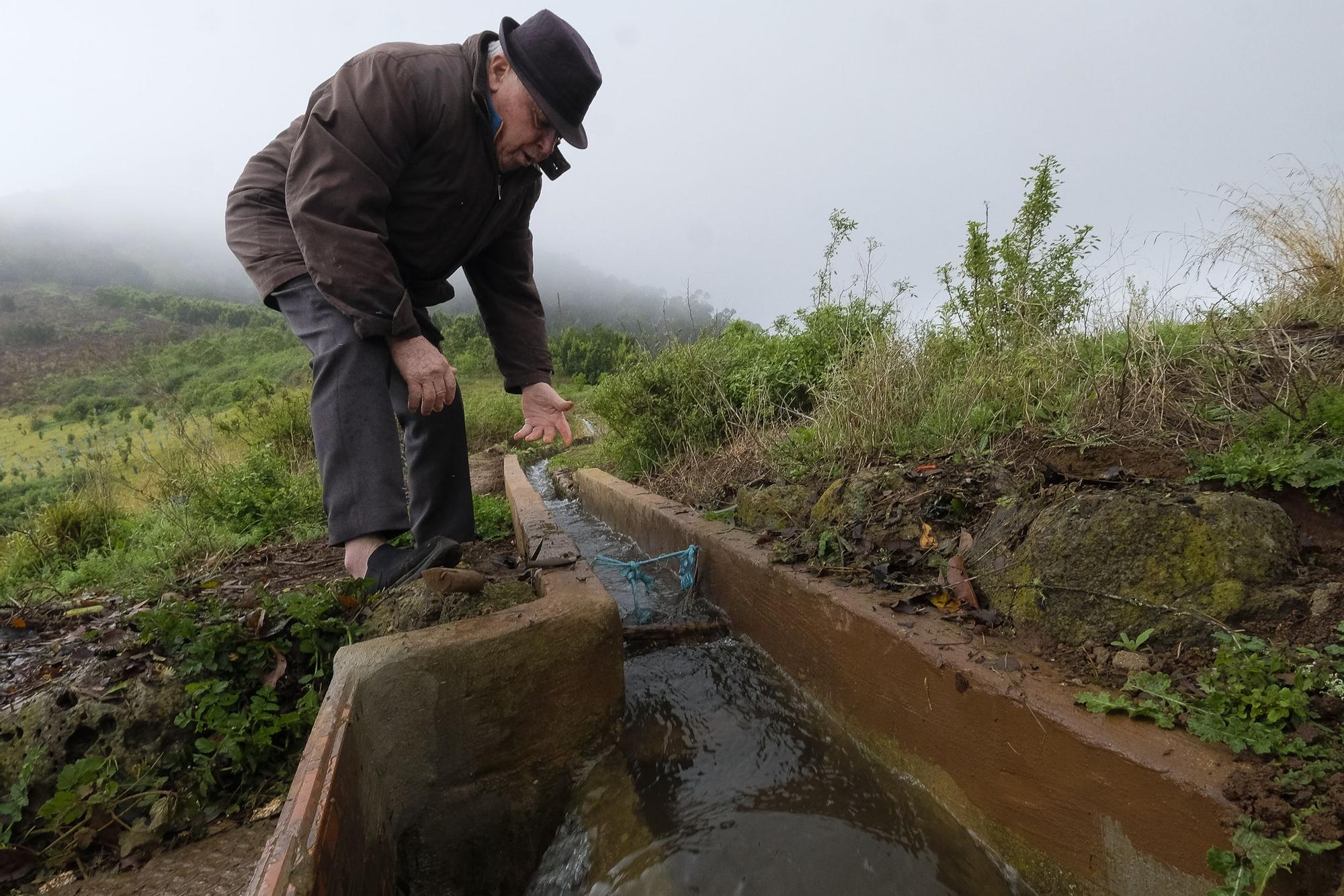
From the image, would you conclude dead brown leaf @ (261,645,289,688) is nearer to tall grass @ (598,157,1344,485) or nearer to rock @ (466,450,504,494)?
tall grass @ (598,157,1344,485)

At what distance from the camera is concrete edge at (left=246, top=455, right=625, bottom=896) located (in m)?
0.94

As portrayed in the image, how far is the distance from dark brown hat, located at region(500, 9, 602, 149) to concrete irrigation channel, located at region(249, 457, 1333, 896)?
1.47 metres

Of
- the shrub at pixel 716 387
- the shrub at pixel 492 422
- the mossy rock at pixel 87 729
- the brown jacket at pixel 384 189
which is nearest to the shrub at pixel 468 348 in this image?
the shrub at pixel 492 422

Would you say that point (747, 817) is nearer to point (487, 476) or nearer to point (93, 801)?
point (93, 801)

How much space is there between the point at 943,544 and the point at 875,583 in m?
0.27

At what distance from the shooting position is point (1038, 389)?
2.49 metres

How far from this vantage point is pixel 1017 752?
1185 millimetres

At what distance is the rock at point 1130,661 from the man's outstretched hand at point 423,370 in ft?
5.68

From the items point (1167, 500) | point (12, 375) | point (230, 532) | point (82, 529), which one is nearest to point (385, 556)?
point (1167, 500)

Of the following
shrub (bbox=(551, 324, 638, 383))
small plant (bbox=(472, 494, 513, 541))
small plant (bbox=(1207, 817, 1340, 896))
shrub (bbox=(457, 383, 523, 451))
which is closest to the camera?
small plant (bbox=(1207, 817, 1340, 896))

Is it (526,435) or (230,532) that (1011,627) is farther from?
(230,532)

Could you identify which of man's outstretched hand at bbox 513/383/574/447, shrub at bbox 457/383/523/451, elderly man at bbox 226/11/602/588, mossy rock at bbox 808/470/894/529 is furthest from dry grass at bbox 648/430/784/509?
shrub at bbox 457/383/523/451

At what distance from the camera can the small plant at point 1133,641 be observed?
122 centimetres

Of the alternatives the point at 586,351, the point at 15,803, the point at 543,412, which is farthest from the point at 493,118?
the point at 586,351
